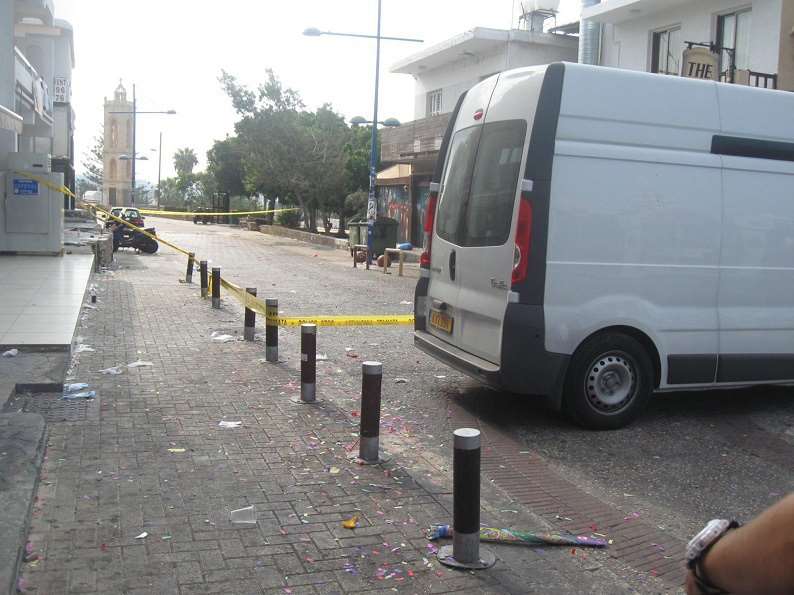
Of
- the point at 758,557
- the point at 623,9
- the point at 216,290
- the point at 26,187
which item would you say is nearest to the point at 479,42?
the point at 623,9

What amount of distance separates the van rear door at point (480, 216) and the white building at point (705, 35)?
10.8m

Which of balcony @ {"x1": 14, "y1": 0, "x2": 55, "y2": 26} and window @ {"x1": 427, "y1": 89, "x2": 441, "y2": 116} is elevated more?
balcony @ {"x1": 14, "y1": 0, "x2": 55, "y2": 26}

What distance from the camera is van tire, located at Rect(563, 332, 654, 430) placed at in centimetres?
655

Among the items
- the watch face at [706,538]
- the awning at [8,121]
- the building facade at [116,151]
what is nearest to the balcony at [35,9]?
the awning at [8,121]

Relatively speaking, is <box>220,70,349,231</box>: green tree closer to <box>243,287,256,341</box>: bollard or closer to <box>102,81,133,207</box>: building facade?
<box>243,287,256,341</box>: bollard

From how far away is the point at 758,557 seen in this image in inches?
58.3

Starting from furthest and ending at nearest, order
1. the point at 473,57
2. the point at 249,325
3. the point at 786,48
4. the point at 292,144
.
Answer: the point at 292,144
the point at 473,57
the point at 786,48
the point at 249,325

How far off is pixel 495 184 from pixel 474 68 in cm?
2334

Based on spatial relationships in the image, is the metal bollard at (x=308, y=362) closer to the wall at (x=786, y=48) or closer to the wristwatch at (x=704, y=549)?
the wristwatch at (x=704, y=549)

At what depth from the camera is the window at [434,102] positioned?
32.0 meters

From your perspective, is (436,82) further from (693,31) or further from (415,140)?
(693,31)

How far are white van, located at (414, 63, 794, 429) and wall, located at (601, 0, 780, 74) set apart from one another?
11.7 meters

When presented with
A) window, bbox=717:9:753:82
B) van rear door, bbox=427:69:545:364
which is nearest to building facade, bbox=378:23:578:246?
window, bbox=717:9:753:82

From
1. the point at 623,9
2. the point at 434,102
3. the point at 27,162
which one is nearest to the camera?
the point at 27,162
